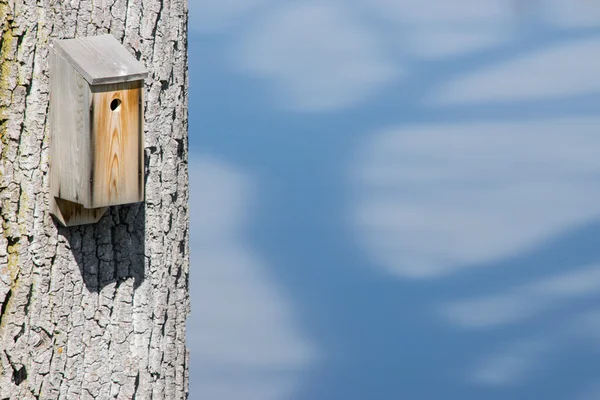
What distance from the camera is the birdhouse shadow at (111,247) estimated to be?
2.95 metres

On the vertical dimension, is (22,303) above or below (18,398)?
above

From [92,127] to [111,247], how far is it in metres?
0.46

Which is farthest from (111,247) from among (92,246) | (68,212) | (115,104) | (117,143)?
(115,104)

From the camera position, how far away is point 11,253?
9.36 feet

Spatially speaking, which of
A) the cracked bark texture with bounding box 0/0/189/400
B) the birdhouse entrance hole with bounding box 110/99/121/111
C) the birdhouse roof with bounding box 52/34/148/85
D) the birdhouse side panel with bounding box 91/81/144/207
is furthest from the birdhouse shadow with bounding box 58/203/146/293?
the birdhouse roof with bounding box 52/34/148/85

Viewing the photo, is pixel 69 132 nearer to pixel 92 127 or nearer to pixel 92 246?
pixel 92 127

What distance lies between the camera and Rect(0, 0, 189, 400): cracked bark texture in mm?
2852

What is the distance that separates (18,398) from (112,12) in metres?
1.39

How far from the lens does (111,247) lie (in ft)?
9.91

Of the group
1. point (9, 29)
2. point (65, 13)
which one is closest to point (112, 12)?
point (65, 13)

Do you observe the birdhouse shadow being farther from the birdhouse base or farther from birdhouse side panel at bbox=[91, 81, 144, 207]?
birdhouse side panel at bbox=[91, 81, 144, 207]

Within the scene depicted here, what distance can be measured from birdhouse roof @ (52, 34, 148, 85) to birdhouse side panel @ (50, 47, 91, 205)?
0.03m

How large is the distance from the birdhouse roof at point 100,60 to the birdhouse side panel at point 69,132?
3cm

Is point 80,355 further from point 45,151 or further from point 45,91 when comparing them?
point 45,91
